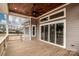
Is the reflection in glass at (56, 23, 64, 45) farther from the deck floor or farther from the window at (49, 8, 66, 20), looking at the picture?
the deck floor

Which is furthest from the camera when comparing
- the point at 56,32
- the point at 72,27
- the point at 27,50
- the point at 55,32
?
the point at 55,32

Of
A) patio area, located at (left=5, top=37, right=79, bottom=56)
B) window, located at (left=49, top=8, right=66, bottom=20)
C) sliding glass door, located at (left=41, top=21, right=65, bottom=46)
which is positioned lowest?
patio area, located at (left=5, top=37, right=79, bottom=56)

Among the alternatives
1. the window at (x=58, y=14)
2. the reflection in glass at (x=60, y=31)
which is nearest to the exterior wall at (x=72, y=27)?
the window at (x=58, y=14)

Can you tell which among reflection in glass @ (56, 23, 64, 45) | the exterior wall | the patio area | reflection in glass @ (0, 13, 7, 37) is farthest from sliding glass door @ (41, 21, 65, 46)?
reflection in glass @ (0, 13, 7, 37)

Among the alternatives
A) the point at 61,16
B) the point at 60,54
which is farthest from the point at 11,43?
the point at 61,16

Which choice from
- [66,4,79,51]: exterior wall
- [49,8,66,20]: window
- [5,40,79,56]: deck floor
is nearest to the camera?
[5,40,79,56]: deck floor

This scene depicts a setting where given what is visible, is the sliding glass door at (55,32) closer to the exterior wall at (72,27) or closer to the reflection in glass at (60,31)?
the reflection in glass at (60,31)

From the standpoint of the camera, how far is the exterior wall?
3530mm

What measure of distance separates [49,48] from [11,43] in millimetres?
1239

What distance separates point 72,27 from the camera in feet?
12.5

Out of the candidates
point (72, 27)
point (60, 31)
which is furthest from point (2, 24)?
point (72, 27)

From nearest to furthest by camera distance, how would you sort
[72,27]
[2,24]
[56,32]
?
[2,24] → [72,27] → [56,32]

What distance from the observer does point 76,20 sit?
363 cm

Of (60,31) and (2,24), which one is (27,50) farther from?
(60,31)
